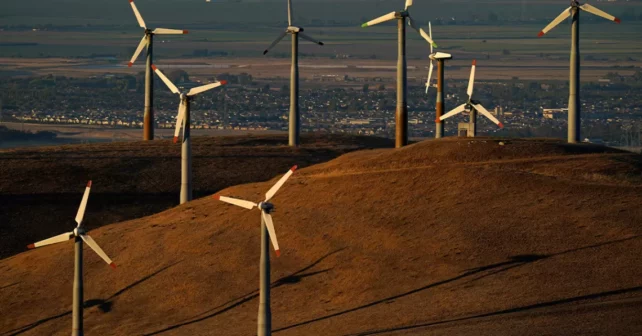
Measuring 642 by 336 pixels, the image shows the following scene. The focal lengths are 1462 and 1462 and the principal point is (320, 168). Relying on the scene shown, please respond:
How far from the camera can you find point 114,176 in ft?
275

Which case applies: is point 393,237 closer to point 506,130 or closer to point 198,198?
point 198,198

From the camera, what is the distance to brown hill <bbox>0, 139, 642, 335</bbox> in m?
51.8

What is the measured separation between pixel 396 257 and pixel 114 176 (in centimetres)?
2963

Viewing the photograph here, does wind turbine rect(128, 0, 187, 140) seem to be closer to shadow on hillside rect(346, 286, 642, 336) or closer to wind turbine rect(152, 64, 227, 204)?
wind turbine rect(152, 64, 227, 204)

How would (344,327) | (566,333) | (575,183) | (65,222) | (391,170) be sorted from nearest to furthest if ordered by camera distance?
1. (566,333)
2. (344,327)
3. (575,183)
4. (391,170)
5. (65,222)

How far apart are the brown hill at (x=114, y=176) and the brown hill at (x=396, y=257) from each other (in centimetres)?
580

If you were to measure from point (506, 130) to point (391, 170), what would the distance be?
390 feet

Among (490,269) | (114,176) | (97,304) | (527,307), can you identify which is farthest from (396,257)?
(114,176)

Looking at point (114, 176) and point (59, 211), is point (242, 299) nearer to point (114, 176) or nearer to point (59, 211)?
point (59, 211)

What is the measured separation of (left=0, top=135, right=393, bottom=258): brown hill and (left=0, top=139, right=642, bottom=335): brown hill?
228 inches

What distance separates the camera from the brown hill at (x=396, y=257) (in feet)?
170

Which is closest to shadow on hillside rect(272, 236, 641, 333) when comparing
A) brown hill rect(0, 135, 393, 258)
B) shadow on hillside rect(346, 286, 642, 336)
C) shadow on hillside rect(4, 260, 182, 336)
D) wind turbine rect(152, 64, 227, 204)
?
shadow on hillside rect(346, 286, 642, 336)

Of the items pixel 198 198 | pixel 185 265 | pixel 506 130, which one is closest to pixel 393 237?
pixel 185 265

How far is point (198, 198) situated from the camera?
7738cm
